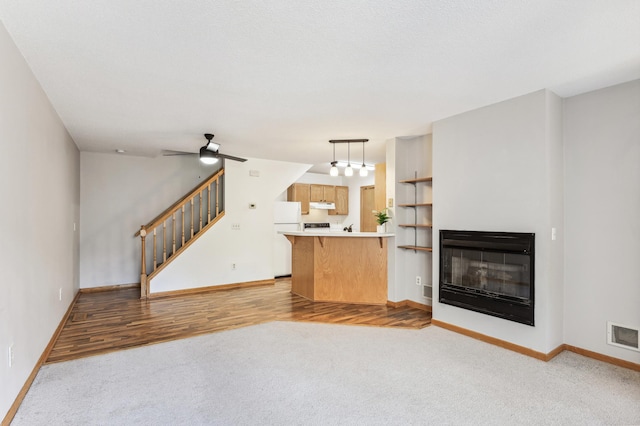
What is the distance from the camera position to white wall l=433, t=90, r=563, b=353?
9.78ft

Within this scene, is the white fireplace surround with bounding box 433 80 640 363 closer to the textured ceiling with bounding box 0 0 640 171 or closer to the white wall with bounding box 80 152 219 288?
the textured ceiling with bounding box 0 0 640 171

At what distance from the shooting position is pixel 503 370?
2.72 meters

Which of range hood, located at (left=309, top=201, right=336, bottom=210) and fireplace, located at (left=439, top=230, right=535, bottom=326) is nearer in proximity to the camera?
fireplace, located at (left=439, top=230, right=535, bottom=326)

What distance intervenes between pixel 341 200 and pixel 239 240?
10.8 feet

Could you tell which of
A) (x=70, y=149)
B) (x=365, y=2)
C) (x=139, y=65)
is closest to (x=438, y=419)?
(x=365, y=2)

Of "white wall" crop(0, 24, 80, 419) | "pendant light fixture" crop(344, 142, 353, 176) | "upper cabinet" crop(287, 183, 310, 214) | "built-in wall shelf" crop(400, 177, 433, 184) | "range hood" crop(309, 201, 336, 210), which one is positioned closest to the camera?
"white wall" crop(0, 24, 80, 419)

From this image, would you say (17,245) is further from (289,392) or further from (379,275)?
(379,275)

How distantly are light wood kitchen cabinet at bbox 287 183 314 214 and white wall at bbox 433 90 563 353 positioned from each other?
4.26m

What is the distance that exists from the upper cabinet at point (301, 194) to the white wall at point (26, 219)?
4.46 metres

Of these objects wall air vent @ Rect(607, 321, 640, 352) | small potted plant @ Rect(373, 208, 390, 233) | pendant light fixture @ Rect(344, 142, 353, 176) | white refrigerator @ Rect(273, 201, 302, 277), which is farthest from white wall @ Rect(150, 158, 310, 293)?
wall air vent @ Rect(607, 321, 640, 352)

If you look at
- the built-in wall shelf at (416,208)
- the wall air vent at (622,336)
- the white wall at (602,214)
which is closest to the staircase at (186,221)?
the built-in wall shelf at (416,208)

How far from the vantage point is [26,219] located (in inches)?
96.9

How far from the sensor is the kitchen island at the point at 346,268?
4.76m

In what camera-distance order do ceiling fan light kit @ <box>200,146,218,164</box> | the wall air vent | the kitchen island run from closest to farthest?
the wall air vent < ceiling fan light kit @ <box>200,146,218,164</box> < the kitchen island
